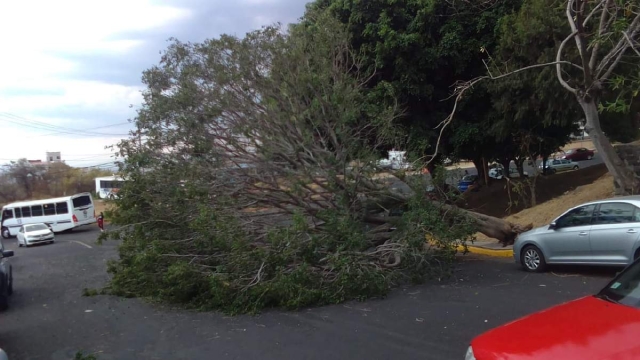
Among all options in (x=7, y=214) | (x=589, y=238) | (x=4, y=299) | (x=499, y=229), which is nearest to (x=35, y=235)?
(x=7, y=214)

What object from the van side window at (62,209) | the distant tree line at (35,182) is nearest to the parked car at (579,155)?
the van side window at (62,209)

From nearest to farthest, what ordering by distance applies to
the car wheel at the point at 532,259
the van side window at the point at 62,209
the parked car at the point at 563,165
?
the car wheel at the point at 532,259 < the van side window at the point at 62,209 < the parked car at the point at 563,165

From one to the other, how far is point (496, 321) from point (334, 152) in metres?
5.88

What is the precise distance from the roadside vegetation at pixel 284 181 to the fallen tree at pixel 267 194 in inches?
1.3

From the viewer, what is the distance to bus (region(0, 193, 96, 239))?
39.9m

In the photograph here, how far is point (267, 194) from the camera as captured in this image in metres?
12.0

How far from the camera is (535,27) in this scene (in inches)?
596

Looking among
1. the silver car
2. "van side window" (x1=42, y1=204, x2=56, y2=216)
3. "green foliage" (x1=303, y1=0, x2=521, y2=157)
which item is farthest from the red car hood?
"van side window" (x1=42, y1=204, x2=56, y2=216)

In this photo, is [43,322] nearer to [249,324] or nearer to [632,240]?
[249,324]

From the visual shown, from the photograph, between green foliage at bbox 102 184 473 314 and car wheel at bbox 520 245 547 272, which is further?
car wheel at bbox 520 245 547 272

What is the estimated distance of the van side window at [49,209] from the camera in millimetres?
40188

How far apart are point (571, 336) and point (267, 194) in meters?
8.87

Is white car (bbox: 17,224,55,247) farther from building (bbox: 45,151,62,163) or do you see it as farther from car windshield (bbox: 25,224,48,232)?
building (bbox: 45,151,62,163)

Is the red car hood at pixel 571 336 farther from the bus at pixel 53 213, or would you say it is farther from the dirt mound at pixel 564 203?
the bus at pixel 53 213
